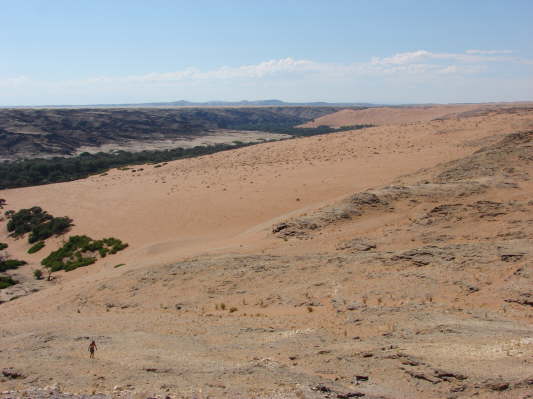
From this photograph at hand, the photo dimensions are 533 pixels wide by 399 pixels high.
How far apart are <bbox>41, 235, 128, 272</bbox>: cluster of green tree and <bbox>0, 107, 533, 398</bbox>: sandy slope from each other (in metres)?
0.75

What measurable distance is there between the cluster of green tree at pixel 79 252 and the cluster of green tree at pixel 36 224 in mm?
2966

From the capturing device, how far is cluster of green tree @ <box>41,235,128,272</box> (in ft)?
64.4

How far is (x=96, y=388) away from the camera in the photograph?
21.9ft

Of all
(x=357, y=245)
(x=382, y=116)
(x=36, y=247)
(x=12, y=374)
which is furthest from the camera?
(x=382, y=116)

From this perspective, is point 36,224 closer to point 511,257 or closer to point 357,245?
point 357,245

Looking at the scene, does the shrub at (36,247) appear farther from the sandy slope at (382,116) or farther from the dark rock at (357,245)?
the sandy slope at (382,116)

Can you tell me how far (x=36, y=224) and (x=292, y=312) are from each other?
22.3m

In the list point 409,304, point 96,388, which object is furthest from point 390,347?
point 96,388

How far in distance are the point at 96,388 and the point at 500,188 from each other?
1411cm

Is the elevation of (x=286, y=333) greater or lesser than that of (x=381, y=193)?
lesser

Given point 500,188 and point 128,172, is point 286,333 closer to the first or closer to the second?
point 500,188

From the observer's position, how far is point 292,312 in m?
9.95

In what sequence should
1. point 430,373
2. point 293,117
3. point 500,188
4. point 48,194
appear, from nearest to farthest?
1. point 430,373
2. point 500,188
3. point 48,194
4. point 293,117

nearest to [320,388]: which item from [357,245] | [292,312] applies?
[292,312]
